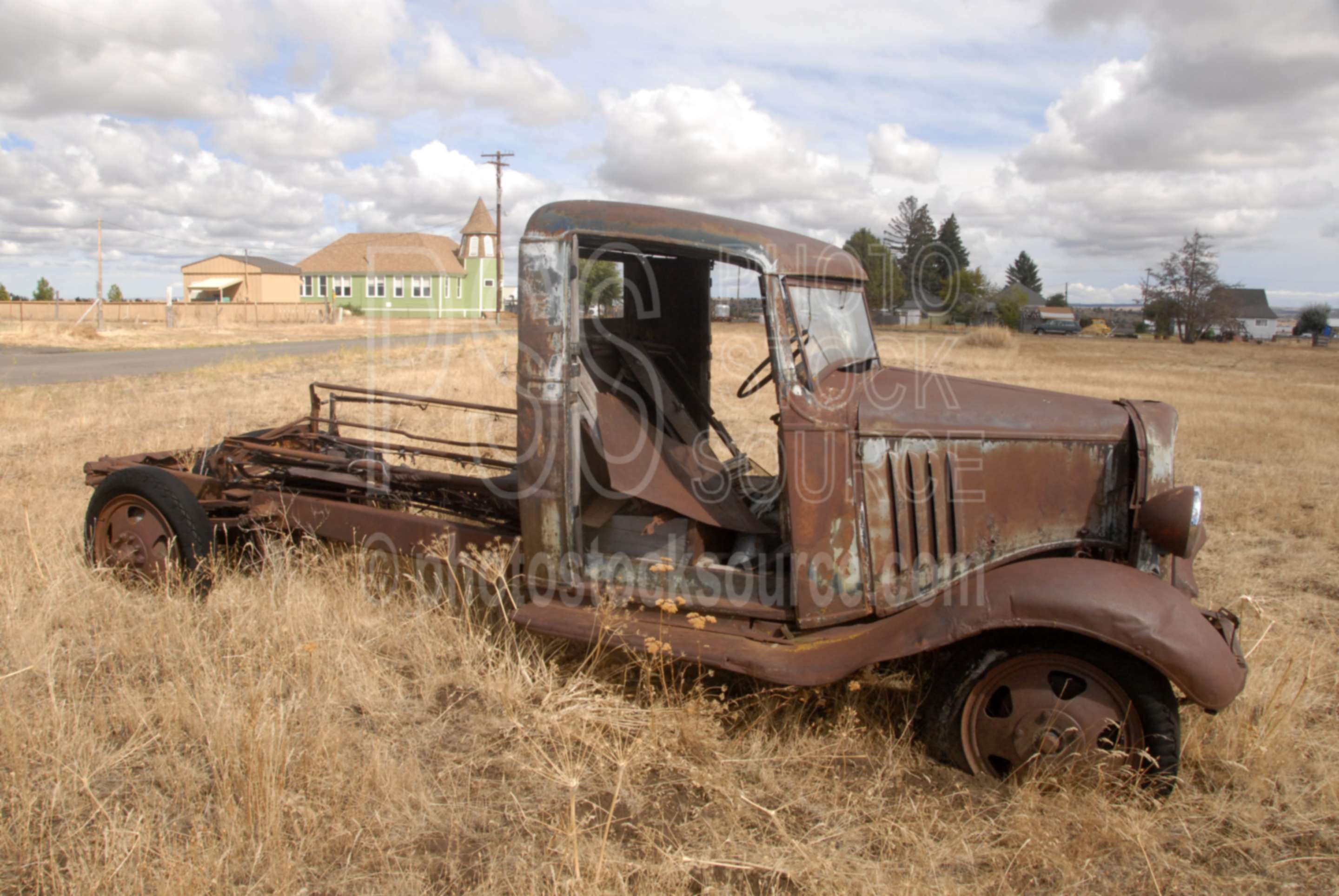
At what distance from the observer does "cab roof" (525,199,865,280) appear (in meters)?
3.44

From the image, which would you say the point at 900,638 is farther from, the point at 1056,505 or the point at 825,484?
the point at 1056,505

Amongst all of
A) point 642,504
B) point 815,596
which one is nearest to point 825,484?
point 815,596

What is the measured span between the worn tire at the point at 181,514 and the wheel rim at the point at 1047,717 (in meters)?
3.77

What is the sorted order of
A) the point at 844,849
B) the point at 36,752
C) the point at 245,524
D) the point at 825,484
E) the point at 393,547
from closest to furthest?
the point at 844,849
the point at 36,752
the point at 825,484
the point at 393,547
the point at 245,524

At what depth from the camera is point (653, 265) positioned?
481cm

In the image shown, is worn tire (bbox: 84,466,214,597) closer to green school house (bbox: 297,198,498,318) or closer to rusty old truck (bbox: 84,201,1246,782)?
rusty old truck (bbox: 84,201,1246,782)

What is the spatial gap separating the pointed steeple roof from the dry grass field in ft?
208

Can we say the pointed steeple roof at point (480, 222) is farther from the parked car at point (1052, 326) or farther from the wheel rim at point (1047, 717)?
the wheel rim at point (1047, 717)

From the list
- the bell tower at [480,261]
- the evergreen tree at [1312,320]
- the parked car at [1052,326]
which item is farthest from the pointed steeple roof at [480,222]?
the evergreen tree at [1312,320]

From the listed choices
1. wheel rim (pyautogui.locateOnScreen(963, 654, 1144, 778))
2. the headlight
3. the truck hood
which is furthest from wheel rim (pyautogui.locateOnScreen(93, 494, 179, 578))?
the headlight

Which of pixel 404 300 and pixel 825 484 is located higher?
pixel 404 300

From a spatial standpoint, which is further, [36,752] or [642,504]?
[642,504]

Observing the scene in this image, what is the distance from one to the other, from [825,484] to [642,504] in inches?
60.7

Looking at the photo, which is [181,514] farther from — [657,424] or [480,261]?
[480,261]
